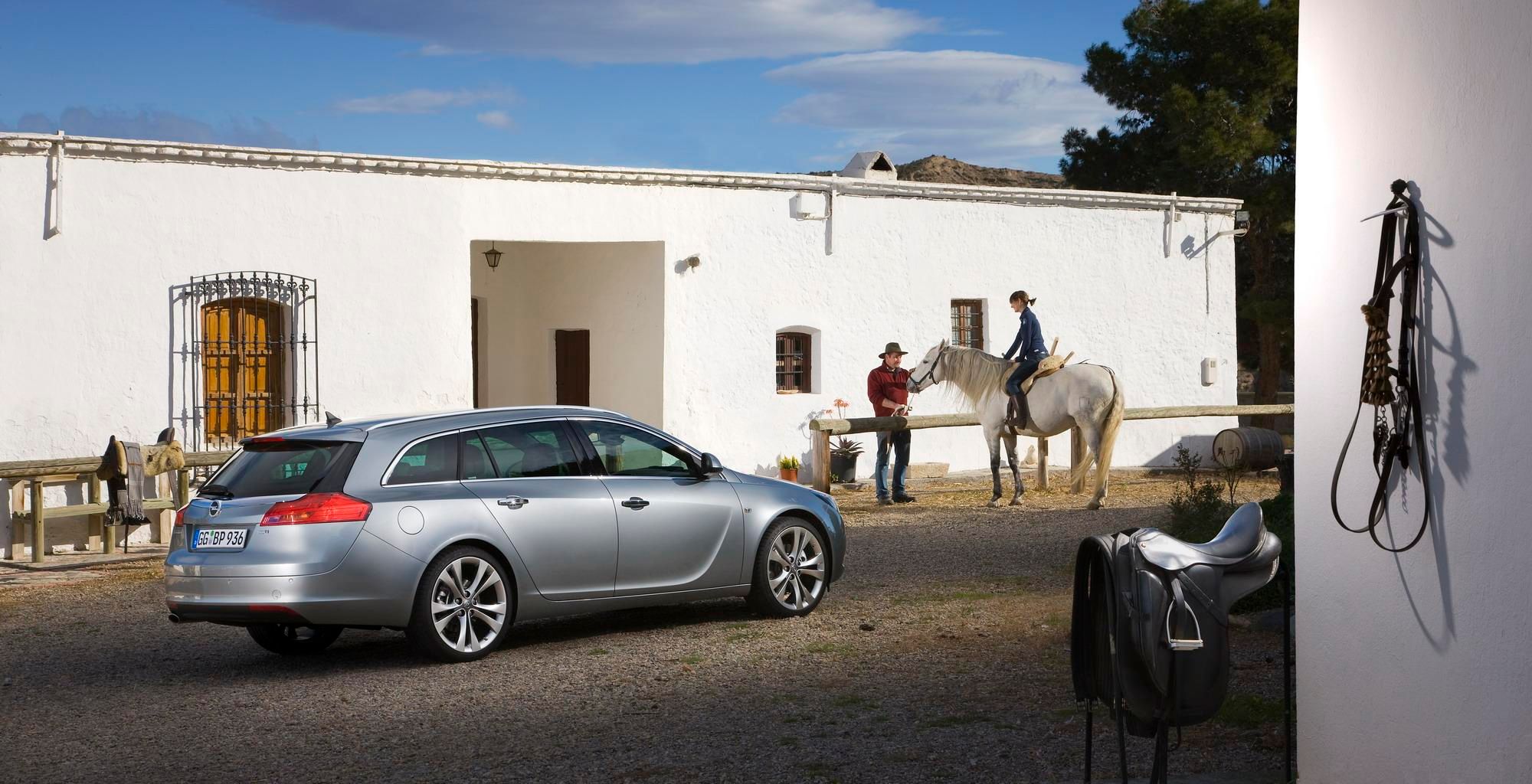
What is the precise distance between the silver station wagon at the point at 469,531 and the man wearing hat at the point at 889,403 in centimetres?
822

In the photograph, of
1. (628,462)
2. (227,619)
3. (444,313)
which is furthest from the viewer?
(444,313)

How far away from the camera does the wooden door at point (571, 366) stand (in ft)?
70.3

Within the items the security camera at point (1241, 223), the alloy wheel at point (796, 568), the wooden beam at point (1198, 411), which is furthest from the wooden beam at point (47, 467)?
the security camera at point (1241, 223)

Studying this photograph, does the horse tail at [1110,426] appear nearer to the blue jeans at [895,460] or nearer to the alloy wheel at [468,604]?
the blue jeans at [895,460]

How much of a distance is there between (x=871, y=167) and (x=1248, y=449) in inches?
→ 275

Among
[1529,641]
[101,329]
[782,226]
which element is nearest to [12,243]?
[101,329]

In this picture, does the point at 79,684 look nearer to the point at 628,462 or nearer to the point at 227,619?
the point at 227,619

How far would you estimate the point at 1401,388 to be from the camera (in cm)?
462

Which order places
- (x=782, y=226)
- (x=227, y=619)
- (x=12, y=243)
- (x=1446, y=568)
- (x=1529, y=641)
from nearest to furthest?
(x=1529, y=641) < (x=1446, y=568) < (x=227, y=619) < (x=12, y=243) < (x=782, y=226)

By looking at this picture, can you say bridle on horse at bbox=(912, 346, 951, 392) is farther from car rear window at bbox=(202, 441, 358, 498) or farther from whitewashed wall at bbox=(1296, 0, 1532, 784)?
whitewashed wall at bbox=(1296, 0, 1532, 784)

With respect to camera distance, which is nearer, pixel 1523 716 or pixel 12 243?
pixel 1523 716

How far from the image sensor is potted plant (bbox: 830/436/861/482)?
67.1 ft

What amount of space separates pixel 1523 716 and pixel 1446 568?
0.52 metres


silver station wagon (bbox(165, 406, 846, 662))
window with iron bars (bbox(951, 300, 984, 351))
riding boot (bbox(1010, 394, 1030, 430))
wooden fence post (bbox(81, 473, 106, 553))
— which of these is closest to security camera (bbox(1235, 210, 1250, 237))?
window with iron bars (bbox(951, 300, 984, 351))
